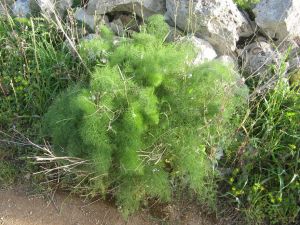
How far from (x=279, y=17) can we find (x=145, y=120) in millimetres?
1804

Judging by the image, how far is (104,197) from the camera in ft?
11.1

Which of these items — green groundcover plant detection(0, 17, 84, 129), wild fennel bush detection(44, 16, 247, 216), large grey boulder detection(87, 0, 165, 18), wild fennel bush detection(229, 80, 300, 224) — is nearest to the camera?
wild fennel bush detection(44, 16, 247, 216)

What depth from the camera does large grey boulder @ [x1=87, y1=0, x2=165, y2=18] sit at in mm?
4156

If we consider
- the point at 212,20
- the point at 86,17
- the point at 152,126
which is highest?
the point at 212,20

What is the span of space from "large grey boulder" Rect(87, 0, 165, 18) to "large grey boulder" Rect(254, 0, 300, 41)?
1005 mm

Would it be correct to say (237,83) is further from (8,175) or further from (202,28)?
(8,175)

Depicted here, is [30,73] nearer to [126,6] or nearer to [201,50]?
[126,6]

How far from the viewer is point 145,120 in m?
3.03

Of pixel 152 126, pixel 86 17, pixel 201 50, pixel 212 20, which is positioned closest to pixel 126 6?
pixel 86 17

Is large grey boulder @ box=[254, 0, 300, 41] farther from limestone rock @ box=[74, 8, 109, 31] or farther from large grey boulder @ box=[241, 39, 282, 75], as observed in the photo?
limestone rock @ box=[74, 8, 109, 31]

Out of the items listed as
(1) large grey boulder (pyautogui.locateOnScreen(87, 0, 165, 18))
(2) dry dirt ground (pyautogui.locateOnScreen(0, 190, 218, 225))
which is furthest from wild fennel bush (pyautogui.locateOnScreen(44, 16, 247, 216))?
(1) large grey boulder (pyautogui.locateOnScreen(87, 0, 165, 18))

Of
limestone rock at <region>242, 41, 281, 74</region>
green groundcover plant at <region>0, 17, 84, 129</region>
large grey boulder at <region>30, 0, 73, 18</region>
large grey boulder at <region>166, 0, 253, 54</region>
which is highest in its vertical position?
large grey boulder at <region>166, 0, 253, 54</region>

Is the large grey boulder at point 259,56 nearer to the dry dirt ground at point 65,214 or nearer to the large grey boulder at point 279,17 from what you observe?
the large grey boulder at point 279,17

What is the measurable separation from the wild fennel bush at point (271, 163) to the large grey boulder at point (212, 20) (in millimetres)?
690
